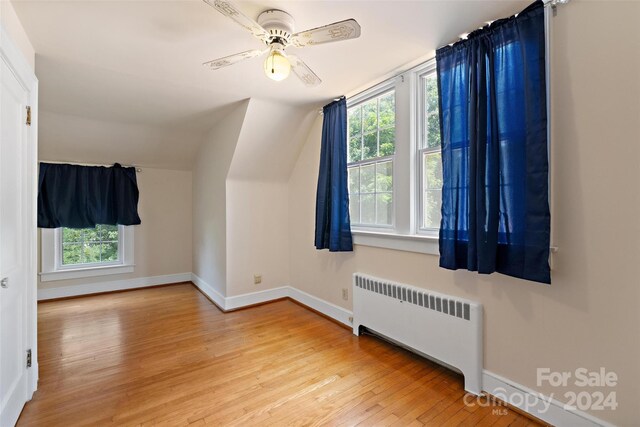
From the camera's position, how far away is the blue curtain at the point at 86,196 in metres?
3.82

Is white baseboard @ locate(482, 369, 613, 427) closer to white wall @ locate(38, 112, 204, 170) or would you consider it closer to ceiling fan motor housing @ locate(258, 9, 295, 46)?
ceiling fan motor housing @ locate(258, 9, 295, 46)

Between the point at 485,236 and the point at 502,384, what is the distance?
0.95 meters

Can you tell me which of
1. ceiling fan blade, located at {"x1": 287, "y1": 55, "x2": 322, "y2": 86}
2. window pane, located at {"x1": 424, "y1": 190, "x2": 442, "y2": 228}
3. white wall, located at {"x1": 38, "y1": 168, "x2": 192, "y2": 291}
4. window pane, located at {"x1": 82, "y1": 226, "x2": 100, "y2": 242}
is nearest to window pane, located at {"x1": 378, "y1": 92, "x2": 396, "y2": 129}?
window pane, located at {"x1": 424, "y1": 190, "x2": 442, "y2": 228}

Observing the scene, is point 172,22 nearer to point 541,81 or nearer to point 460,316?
point 541,81

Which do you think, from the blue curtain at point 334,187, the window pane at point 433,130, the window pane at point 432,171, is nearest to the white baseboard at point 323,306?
the blue curtain at point 334,187

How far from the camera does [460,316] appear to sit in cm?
195

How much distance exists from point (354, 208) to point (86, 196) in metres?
3.89

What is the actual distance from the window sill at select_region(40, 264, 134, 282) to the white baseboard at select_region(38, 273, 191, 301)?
138 mm

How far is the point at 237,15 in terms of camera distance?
53.2 inches

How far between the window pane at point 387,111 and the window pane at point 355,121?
0.94ft

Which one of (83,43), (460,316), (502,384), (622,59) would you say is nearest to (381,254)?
(460,316)

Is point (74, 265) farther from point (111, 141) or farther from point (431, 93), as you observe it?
point (431, 93)

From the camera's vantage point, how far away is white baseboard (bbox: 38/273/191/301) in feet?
12.8

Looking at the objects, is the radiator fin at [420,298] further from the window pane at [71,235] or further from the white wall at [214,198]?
the window pane at [71,235]
